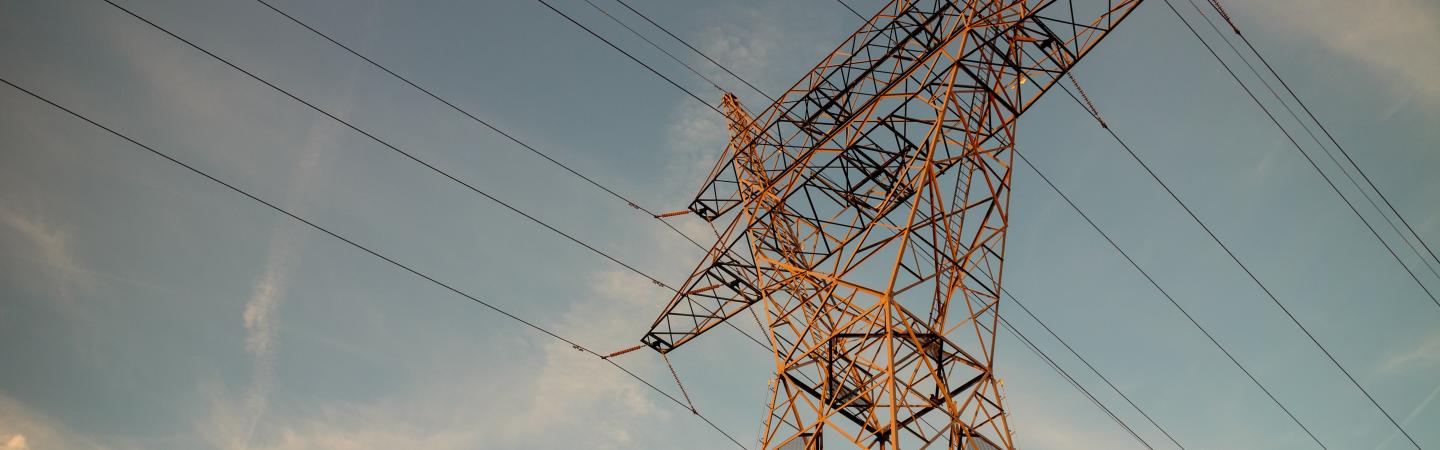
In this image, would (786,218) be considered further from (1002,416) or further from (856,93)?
(1002,416)

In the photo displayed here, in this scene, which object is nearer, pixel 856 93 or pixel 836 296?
pixel 836 296

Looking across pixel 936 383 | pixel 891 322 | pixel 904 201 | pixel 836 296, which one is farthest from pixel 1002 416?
pixel 904 201

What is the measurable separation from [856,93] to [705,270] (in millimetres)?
4914

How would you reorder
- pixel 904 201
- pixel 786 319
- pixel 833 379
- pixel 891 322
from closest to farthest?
pixel 891 322 → pixel 833 379 → pixel 786 319 → pixel 904 201

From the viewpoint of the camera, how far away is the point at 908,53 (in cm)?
1608

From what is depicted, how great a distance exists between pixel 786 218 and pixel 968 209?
11.8ft

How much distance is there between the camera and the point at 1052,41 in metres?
15.2

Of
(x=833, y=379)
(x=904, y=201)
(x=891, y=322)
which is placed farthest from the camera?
(x=904, y=201)

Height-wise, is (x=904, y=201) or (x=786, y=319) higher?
(x=904, y=201)

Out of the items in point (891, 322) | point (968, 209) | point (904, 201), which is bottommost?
point (891, 322)

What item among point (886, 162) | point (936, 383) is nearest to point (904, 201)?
point (886, 162)

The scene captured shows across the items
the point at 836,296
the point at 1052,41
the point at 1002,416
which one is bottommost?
the point at 1002,416

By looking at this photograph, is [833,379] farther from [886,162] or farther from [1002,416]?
[886,162]

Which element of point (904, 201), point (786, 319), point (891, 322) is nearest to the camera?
point (891, 322)
